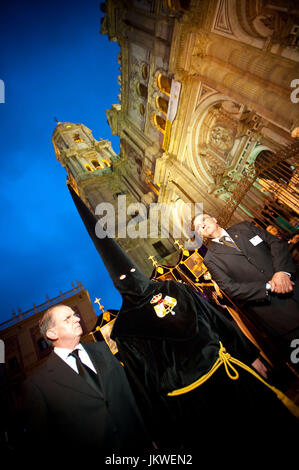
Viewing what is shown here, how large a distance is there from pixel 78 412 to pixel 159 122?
1271 cm

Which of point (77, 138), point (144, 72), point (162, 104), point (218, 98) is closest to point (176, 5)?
point (218, 98)

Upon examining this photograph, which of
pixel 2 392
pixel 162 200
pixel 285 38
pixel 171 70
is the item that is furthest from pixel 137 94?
pixel 2 392

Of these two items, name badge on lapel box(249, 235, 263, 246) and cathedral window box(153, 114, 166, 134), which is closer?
name badge on lapel box(249, 235, 263, 246)

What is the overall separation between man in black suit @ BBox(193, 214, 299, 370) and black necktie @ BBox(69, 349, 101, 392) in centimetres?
279

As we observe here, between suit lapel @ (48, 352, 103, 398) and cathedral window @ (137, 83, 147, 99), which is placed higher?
cathedral window @ (137, 83, 147, 99)

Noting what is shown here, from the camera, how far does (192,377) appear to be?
8.75ft

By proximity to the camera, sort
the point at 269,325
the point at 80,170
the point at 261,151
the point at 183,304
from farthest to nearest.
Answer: the point at 80,170 → the point at 261,151 → the point at 269,325 → the point at 183,304

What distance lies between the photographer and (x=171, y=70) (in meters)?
7.66

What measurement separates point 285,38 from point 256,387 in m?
7.74

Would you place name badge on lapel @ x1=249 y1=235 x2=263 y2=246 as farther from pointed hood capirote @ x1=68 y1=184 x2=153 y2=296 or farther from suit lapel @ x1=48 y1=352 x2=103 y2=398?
suit lapel @ x1=48 y1=352 x2=103 y2=398

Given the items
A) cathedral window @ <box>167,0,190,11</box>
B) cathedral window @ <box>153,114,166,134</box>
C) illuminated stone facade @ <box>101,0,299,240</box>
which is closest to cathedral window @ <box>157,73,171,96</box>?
illuminated stone facade @ <box>101,0,299,240</box>

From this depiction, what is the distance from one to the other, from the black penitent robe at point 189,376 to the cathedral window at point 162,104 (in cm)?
1045

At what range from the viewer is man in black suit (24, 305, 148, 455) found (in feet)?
6.91
